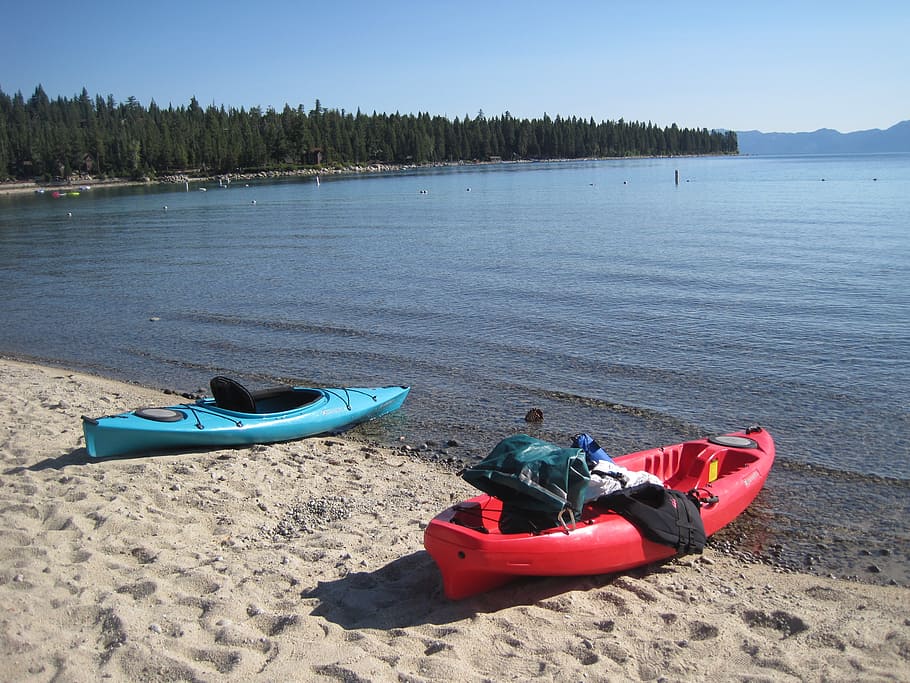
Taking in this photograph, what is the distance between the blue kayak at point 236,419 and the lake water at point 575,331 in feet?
1.95

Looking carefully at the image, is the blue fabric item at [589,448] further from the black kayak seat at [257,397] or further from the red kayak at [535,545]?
the black kayak seat at [257,397]

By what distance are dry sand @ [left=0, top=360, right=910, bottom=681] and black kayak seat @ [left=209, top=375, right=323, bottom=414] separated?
182 centimetres

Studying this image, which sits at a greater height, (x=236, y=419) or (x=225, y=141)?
(x=225, y=141)

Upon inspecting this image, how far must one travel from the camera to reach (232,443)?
10.2 metres

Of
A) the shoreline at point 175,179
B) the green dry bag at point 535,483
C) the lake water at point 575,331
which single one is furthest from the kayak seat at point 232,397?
the shoreline at point 175,179

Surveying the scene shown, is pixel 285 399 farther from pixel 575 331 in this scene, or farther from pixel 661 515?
pixel 575 331

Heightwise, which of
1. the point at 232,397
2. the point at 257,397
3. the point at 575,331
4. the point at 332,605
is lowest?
the point at 332,605

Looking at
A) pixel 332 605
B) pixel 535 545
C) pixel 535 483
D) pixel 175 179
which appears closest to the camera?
pixel 332 605

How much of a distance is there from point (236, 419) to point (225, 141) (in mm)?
138377

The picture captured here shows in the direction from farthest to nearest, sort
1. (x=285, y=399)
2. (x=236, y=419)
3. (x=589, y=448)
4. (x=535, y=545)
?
(x=285, y=399) < (x=236, y=419) < (x=589, y=448) < (x=535, y=545)

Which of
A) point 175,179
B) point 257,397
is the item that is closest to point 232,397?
point 257,397

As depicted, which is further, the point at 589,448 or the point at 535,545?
the point at 589,448

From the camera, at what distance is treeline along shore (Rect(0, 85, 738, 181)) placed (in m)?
128

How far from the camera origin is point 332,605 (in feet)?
20.0
